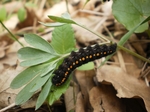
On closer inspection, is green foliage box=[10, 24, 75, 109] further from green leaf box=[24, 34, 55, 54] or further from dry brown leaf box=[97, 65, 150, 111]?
dry brown leaf box=[97, 65, 150, 111]

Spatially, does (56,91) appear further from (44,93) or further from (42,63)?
(42,63)

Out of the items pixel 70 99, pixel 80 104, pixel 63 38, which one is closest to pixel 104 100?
pixel 80 104

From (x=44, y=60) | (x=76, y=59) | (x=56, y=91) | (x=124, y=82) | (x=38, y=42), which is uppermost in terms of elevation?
(x=38, y=42)

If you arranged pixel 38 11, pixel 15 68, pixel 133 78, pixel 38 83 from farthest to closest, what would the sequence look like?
pixel 38 11 < pixel 15 68 < pixel 133 78 < pixel 38 83

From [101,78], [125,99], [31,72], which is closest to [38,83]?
[31,72]

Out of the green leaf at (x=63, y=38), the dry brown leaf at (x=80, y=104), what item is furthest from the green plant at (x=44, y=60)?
the dry brown leaf at (x=80, y=104)

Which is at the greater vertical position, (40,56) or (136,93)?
(40,56)

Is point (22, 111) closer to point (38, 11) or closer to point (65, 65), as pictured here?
point (65, 65)
